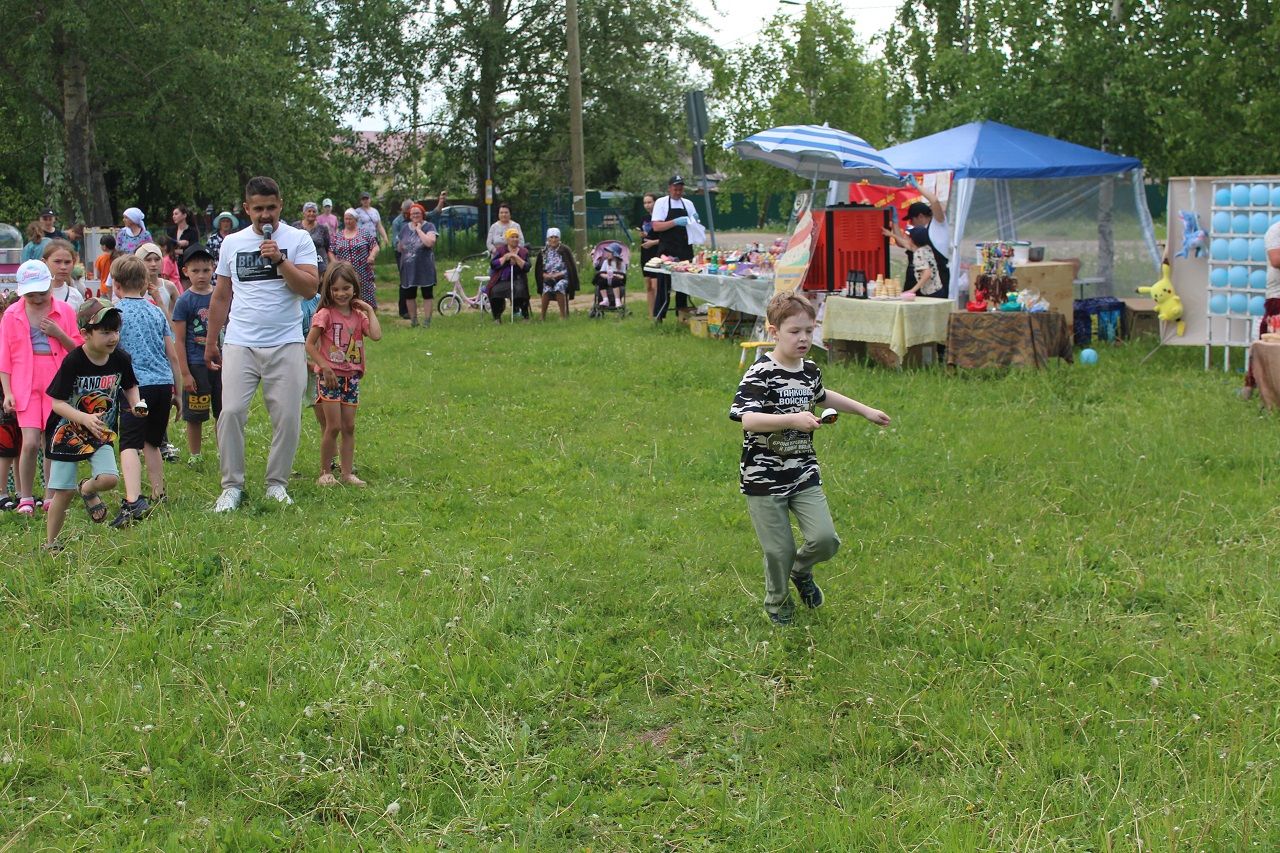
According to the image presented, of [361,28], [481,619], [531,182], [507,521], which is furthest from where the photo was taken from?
[531,182]

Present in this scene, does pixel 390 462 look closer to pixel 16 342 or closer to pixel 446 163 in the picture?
pixel 16 342

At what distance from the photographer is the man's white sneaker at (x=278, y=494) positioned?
27.1ft

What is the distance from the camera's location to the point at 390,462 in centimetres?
965

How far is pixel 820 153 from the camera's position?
1391 centimetres

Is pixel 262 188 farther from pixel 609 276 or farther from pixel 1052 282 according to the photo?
pixel 609 276

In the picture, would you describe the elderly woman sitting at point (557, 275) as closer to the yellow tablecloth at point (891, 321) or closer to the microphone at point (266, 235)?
the yellow tablecloth at point (891, 321)

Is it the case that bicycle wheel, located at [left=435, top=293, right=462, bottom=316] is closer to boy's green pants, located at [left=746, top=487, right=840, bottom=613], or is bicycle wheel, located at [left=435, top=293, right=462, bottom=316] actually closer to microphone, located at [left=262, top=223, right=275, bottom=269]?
microphone, located at [left=262, top=223, right=275, bottom=269]

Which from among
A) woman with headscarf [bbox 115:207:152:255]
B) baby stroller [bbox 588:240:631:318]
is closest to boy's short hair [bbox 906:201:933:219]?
baby stroller [bbox 588:240:631:318]

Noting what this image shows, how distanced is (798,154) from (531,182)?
24733mm

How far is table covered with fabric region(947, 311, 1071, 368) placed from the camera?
40.7 feet

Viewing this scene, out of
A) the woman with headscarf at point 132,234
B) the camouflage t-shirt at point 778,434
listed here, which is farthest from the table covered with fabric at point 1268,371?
the woman with headscarf at point 132,234

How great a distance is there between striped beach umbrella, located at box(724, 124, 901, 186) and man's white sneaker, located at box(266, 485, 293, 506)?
7538 mm

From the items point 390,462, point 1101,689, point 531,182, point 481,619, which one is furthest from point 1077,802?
point 531,182

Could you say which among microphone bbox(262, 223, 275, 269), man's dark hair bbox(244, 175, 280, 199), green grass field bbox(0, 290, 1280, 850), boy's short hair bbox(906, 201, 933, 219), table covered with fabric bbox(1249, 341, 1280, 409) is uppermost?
boy's short hair bbox(906, 201, 933, 219)
